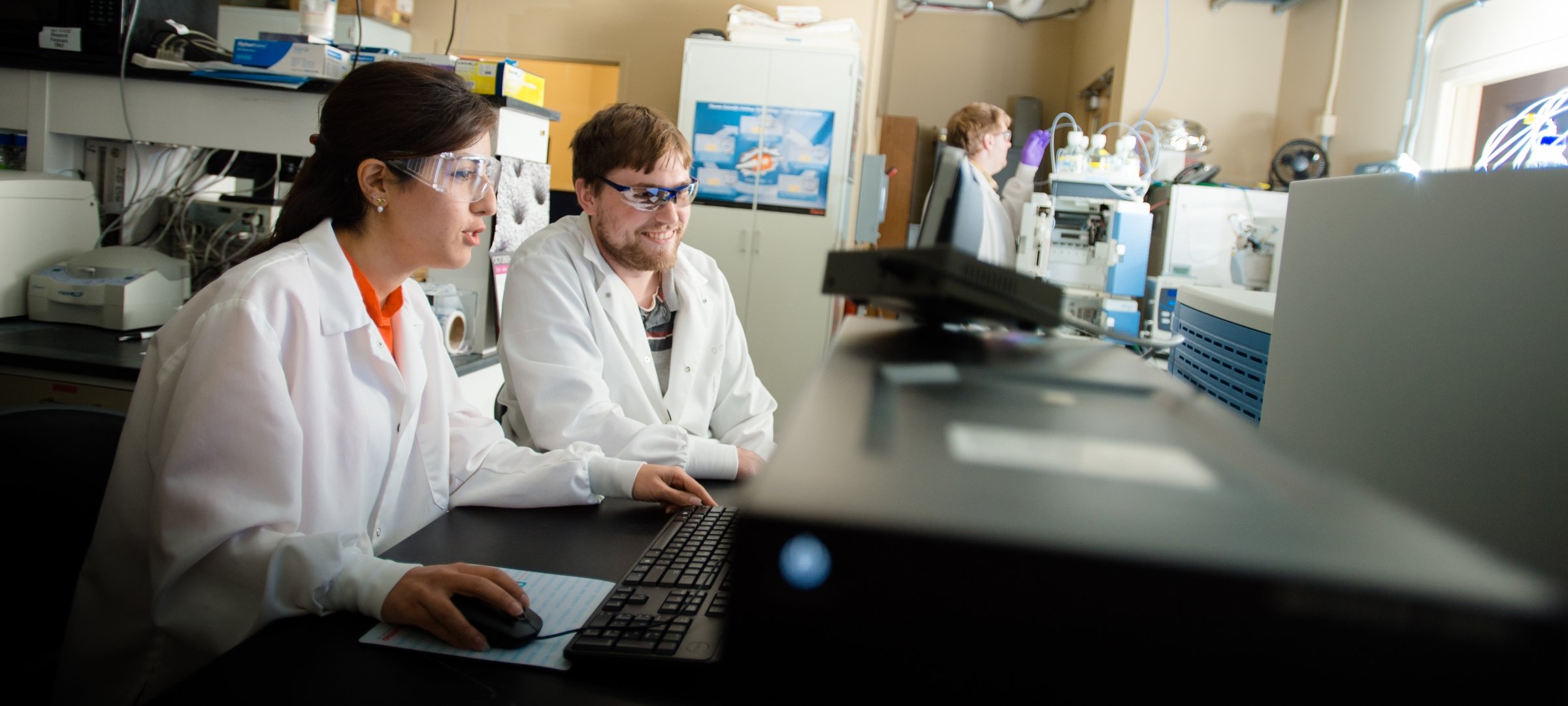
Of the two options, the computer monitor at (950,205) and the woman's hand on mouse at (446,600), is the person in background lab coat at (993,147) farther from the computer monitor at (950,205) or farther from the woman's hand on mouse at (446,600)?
the woman's hand on mouse at (446,600)

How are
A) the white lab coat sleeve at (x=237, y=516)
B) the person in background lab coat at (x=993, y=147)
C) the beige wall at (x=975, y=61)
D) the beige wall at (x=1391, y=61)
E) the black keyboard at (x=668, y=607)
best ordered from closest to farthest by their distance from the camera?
the black keyboard at (x=668, y=607) < the white lab coat sleeve at (x=237, y=516) < the beige wall at (x=1391, y=61) < the person in background lab coat at (x=993, y=147) < the beige wall at (x=975, y=61)

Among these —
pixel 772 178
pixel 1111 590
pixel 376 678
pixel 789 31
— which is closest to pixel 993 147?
pixel 772 178

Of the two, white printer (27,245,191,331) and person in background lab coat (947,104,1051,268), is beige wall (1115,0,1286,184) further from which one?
white printer (27,245,191,331)

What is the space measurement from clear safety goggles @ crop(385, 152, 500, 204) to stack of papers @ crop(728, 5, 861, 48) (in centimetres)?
315

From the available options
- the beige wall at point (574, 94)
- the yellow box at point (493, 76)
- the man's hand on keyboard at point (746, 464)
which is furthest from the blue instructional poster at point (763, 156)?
the man's hand on keyboard at point (746, 464)

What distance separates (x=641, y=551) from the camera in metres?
1.03

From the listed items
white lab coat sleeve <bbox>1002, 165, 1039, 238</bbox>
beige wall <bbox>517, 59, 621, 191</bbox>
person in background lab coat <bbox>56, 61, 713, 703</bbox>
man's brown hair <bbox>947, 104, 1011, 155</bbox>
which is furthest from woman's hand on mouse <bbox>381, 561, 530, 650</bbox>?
beige wall <bbox>517, 59, 621, 191</bbox>

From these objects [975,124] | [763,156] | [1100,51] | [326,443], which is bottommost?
[326,443]

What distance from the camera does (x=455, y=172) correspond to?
4.10 feet

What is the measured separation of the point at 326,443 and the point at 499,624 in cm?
41

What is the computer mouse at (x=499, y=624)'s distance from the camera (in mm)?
771

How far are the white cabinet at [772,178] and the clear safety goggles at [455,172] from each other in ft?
9.61

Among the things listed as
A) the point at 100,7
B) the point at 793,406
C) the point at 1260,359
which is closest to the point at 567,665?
the point at 793,406

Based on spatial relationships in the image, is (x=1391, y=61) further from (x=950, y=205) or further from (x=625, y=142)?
(x=950, y=205)
